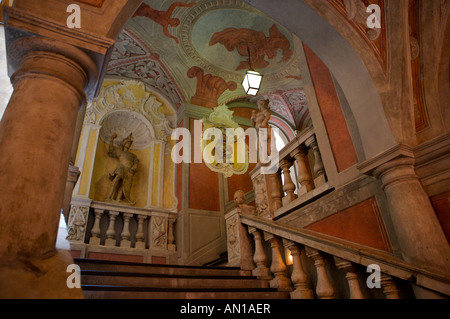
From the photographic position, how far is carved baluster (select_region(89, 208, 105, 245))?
6.38 metres

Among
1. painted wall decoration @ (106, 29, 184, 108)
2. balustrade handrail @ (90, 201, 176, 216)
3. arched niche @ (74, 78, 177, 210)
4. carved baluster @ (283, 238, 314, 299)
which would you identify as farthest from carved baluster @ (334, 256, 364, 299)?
painted wall decoration @ (106, 29, 184, 108)

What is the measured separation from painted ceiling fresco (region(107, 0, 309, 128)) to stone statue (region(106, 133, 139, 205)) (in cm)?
190

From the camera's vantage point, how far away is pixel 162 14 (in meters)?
7.46

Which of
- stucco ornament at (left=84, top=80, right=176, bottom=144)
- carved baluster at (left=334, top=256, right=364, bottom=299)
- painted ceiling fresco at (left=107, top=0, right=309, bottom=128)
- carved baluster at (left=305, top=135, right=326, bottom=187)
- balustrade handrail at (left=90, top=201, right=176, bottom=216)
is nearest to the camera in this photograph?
carved baluster at (left=334, top=256, right=364, bottom=299)

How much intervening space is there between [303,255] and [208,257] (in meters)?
3.68

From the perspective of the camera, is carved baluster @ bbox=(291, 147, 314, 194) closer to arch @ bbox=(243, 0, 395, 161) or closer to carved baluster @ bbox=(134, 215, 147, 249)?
arch @ bbox=(243, 0, 395, 161)

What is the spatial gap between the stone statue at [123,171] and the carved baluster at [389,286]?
6218mm

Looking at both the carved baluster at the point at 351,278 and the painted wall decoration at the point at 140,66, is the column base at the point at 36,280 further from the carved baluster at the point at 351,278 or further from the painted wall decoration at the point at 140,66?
the painted wall decoration at the point at 140,66

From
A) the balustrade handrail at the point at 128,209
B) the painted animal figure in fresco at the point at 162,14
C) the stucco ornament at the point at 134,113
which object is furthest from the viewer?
the stucco ornament at the point at 134,113

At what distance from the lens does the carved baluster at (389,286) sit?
2.53 m

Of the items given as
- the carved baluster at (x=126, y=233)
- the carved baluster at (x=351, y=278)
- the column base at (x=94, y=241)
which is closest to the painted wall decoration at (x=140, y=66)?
the carved baluster at (x=126, y=233)

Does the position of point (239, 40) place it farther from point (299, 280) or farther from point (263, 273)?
point (299, 280)

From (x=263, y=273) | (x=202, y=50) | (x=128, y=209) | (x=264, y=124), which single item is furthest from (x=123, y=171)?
(x=263, y=273)
